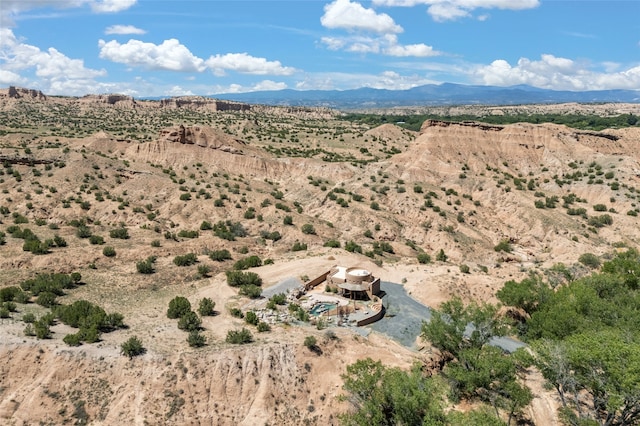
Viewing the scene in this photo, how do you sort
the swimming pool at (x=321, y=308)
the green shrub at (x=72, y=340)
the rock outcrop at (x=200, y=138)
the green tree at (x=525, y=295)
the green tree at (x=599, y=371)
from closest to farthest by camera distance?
the green tree at (x=599, y=371), the green shrub at (x=72, y=340), the swimming pool at (x=321, y=308), the green tree at (x=525, y=295), the rock outcrop at (x=200, y=138)

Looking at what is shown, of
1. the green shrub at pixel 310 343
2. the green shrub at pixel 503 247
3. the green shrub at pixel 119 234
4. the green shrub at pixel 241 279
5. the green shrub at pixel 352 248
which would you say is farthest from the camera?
the green shrub at pixel 503 247

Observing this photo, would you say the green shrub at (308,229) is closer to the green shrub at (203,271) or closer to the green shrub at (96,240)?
the green shrub at (203,271)

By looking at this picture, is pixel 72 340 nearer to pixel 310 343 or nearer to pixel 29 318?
pixel 29 318

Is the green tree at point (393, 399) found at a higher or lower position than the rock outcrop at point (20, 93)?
lower

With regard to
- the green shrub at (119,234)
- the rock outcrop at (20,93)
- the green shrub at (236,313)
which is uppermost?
the rock outcrop at (20,93)

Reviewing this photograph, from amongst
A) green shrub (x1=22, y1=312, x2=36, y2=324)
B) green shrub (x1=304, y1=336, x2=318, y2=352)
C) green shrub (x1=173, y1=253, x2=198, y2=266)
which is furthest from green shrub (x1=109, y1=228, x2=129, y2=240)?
green shrub (x1=304, y1=336, x2=318, y2=352)

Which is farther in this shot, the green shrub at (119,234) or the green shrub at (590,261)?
the green shrub at (119,234)

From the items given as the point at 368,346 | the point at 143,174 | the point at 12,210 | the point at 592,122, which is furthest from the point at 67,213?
the point at 592,122

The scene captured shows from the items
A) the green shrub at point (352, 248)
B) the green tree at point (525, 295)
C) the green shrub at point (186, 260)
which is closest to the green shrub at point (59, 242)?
the green shrub at point (186, 260)

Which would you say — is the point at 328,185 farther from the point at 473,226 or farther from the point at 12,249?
the point at 12,249
